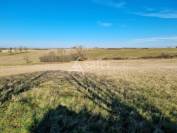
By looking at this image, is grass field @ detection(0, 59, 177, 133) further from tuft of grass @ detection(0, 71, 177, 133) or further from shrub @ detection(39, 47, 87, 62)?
shrub @ detection(39, 47, 87, 62)

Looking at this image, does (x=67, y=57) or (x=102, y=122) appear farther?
(x=67, y=57)

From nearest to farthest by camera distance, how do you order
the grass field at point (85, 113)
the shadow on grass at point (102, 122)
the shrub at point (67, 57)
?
the shadow on grass at point (102, 122) < the grass field at point (85, 113) < the shrub at point (67, 57)

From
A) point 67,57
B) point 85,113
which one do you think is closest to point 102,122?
point 85,113

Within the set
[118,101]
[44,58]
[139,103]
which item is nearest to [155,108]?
[139,103]

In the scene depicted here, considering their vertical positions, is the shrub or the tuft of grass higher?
the tuft of grass

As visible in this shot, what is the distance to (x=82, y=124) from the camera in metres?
6.30

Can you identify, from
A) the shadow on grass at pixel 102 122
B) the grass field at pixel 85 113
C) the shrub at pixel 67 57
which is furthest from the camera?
the shrub at pixel 67 57

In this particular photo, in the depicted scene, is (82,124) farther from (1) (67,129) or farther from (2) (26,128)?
(2) (26,128)

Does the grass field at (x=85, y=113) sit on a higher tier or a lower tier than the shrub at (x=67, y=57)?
higher

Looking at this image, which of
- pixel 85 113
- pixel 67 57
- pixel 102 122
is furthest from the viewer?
pixel 67 57

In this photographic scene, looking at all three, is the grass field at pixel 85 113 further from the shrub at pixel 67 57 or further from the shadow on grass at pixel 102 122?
the shrub at pixel 67 57

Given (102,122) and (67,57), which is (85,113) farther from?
(67,57)

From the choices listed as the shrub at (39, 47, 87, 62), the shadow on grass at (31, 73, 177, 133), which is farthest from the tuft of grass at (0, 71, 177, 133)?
the shrub at (39, 47, 87, 62)

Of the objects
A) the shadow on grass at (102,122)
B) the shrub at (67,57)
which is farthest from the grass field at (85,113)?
the shrub at (67,57)
